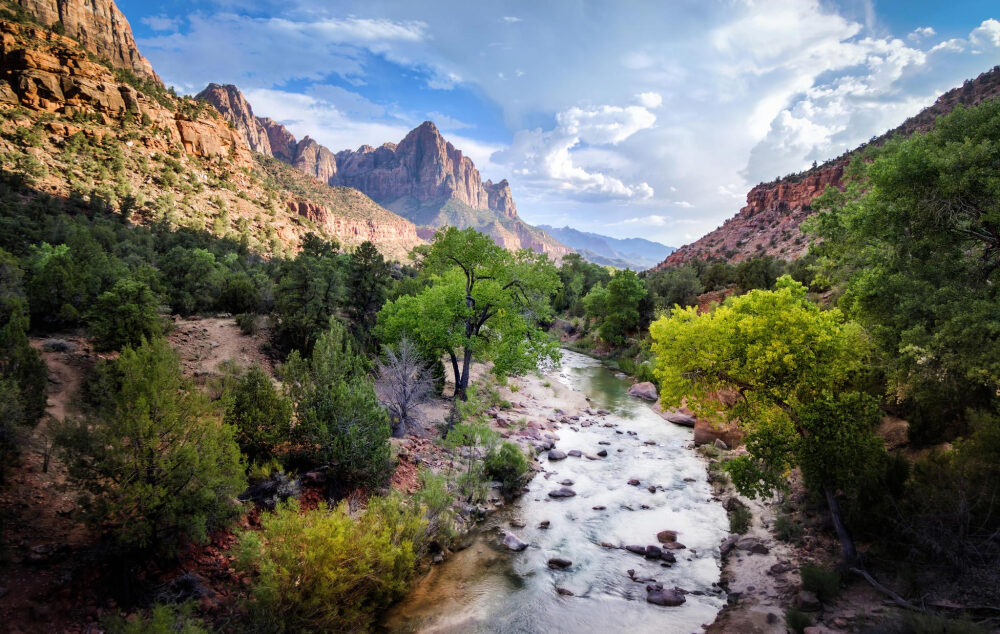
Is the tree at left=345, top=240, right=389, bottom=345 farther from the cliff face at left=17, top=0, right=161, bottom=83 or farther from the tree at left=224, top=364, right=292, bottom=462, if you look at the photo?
the cliff face at left=17, top=0, right=161, bottom=83

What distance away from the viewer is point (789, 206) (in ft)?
253

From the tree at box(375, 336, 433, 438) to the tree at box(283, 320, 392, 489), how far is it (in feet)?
11.0

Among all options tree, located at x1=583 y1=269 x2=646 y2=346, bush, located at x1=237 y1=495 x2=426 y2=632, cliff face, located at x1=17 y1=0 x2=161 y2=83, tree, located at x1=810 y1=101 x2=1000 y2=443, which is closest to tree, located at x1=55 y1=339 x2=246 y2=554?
bush, located at x1=237 y1=495 x2=426 y2=632

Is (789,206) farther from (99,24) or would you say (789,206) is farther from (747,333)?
(99,24)

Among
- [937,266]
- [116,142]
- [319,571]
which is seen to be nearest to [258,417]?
[319,571]

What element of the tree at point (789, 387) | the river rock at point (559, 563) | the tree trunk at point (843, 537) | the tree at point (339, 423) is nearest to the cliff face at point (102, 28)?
the tree at point (339, 423)

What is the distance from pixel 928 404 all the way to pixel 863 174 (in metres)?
6.74

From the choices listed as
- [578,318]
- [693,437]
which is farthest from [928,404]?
[578,318]

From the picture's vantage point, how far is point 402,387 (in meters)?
16.3

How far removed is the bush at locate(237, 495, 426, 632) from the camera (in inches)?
271

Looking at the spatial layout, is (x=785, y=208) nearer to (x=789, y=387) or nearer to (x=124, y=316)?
(x=789, y=387)

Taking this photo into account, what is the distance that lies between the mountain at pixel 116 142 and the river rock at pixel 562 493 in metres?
56.4

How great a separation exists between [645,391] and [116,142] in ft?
253

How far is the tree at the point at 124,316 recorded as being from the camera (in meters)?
14.4
